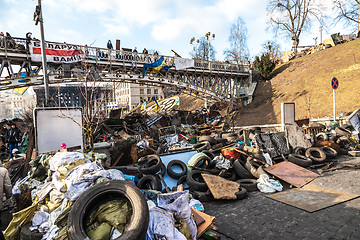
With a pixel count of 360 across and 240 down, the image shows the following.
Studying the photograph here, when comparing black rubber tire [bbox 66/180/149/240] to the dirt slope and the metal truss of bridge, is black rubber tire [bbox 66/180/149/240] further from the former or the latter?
the dirt slope

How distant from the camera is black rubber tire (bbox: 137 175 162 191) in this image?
17.4 ft

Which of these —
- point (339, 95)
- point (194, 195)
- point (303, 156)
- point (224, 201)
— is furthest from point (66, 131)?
point (339, 95)

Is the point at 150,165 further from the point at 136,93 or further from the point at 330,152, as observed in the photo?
the point at 136,93

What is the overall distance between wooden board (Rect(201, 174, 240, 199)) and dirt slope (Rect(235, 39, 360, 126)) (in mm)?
16345

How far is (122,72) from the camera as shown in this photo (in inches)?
782

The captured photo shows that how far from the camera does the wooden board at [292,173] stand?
5902 millimetres

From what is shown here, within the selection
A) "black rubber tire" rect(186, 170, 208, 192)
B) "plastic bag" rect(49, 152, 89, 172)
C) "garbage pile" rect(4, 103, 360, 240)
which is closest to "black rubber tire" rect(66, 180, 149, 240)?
"garbage pile" rect(4, 103, 360, 240)

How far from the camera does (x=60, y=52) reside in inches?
603

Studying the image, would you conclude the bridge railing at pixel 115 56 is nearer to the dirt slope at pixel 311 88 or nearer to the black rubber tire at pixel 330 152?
the dirt slope at pixel 311 88

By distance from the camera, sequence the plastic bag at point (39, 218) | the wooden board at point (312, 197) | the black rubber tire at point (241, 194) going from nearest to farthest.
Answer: the plastic bag at point (39, 218) < the wooden board at point (312, 197) < the black rubber tire at point (241, 194)

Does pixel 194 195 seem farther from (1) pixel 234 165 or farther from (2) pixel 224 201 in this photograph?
(1) pixel 234 165

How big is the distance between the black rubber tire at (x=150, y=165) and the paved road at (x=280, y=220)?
195 cm

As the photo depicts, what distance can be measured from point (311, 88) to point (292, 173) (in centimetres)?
2130

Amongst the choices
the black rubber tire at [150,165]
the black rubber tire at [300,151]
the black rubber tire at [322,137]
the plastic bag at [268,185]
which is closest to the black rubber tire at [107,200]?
the black rubber tire at [150,165]
